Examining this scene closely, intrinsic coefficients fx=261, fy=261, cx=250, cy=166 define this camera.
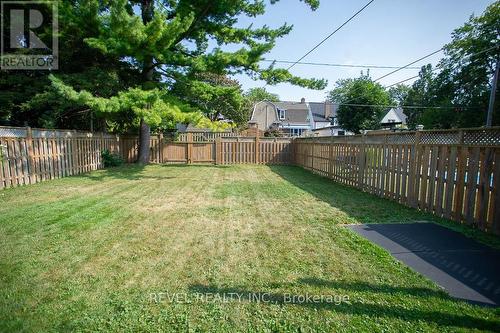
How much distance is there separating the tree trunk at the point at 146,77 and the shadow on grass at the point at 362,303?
1053 cm

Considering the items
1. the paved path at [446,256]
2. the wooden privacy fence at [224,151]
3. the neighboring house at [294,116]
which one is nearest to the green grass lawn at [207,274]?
the paved path at [446,256]

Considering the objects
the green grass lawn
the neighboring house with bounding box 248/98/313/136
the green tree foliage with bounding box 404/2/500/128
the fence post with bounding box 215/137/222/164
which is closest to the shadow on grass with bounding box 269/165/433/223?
the green grass lawn

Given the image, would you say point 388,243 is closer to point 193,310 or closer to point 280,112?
point 193,310

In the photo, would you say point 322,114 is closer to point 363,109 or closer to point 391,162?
point 363,109

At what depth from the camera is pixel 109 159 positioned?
12062 mm

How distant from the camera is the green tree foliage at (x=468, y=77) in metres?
22.6

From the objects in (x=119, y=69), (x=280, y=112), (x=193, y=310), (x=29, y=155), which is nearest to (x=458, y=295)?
(x=193, y=310)

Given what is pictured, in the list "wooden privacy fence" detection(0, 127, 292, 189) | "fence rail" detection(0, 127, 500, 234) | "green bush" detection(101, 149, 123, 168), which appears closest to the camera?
"fence rail" detection(0, 127, 500, 234)

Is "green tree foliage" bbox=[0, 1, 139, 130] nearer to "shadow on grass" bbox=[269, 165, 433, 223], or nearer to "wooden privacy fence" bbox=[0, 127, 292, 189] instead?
"wooden privacy fence" bbox=[0, 127, 292, 189]

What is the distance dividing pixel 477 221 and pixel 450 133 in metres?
1.59

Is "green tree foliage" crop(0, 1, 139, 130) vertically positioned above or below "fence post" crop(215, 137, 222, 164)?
above
